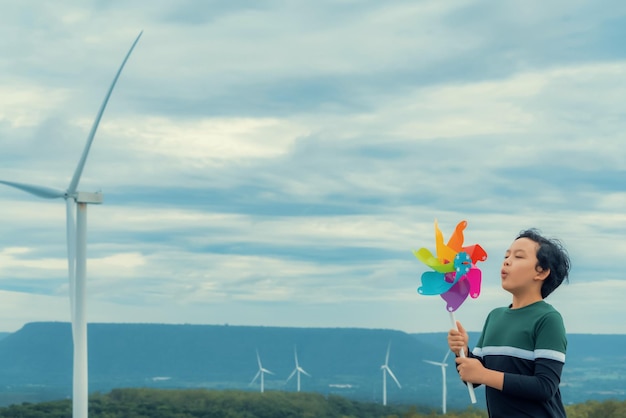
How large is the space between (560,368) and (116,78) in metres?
20.4

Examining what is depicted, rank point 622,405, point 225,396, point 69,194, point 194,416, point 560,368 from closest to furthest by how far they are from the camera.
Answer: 1. point 560,368
2. point 69,194
3. point 622,405
4. point 194,416
5. point 225,396

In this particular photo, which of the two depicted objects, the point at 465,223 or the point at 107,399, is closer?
the point at 465,223

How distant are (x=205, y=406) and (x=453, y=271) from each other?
13849 centimetres

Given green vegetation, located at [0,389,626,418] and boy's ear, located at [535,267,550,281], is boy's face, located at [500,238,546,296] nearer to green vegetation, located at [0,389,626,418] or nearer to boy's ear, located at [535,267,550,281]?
boy's ear, located at [535,267,550,281]

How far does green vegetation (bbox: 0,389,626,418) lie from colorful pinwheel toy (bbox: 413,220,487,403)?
12092 cm

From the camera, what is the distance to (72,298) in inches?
997

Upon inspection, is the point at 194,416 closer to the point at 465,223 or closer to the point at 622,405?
the point at 622,405

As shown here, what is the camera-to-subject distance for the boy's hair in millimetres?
6762

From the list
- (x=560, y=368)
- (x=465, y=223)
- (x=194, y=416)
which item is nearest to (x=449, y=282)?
(x=465, y=223)

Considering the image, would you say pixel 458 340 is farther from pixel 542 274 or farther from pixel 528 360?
pixel 542 274

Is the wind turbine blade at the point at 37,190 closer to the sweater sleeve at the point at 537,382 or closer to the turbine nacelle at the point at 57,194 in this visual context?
the turbine nacelle at the point at 57,194

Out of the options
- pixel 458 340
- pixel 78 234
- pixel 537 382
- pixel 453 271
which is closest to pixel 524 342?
pixel 537 382

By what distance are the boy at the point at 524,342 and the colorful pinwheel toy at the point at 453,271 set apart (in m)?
0.17

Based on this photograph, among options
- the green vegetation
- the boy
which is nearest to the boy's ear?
the boy
